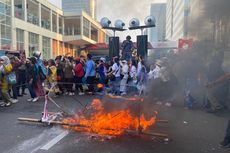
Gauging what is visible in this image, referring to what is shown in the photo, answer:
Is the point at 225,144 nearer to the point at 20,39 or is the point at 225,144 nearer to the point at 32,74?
the point at 32,74

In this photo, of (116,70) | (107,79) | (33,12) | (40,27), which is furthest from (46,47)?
(116,70)

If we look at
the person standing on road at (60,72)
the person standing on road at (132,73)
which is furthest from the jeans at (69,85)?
the person standing on road at (132,73)

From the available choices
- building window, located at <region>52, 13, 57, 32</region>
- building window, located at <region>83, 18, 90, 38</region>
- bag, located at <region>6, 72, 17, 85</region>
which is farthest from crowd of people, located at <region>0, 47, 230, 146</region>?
building window, located at <region>83, 18, 90, 38</region>

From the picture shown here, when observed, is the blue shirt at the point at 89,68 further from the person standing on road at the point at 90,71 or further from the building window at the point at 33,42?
the building window at the point at 33,42

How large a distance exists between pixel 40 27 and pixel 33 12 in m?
2.03

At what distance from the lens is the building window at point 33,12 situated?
27594mm

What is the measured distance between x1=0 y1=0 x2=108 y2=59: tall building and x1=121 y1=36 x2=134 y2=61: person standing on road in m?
13.5

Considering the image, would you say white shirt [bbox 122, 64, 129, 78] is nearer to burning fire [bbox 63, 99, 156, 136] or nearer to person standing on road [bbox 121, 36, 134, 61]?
person standing on road [bbox 121, 36, 134, 61]

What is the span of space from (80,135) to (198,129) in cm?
278

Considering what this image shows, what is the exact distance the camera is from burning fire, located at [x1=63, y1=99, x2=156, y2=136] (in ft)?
17.5

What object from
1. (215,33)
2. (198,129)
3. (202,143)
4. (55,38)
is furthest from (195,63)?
(55,38)

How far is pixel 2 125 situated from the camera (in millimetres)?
6137

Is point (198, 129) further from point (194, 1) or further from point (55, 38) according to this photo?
point (55, 38)

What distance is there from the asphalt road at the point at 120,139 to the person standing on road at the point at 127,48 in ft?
18.0
